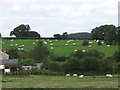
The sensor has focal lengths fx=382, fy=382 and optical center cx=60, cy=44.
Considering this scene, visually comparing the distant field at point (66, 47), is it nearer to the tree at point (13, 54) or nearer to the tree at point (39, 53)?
the tree at point (39, 53)

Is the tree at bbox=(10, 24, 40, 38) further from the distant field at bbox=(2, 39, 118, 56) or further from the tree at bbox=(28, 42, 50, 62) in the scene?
the tree at bbox=(28, 42, 50, 62)

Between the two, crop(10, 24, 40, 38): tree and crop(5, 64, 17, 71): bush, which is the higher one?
crop(10, 24, 40, 38): tree

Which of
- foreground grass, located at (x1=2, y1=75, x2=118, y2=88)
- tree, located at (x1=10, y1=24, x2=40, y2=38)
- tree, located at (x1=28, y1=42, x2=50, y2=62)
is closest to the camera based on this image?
foreground grass, located at (x1=2, y1=75, x2=118, y2=88)

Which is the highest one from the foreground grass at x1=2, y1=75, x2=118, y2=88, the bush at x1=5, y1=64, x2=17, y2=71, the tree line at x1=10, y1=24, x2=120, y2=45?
the tree line at x1=10, y1=24, x2=120, y2=45

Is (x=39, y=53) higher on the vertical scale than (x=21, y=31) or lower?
lower

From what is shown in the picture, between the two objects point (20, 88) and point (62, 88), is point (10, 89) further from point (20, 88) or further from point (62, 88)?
point (62, 88)

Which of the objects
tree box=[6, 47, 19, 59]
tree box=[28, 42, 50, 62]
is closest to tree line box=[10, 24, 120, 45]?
tree box=[28, 42, 50, 62]

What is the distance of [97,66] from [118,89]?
1736 centimetres

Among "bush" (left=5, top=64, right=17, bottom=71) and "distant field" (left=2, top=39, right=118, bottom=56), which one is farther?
"distant field" (left=2, top=39, right=118, bottom=56)

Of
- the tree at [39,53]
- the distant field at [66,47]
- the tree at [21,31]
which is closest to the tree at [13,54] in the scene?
the tree at [39,53]

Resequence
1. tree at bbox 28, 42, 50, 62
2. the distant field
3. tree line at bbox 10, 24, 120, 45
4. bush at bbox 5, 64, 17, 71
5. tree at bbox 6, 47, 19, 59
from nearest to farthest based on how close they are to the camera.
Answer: bush at bbox 5, 64, 17, 71, tree at bbox 28, 42, 50, 62, tree at bbox 6, 47, 19, 59, the distant field, tree line at bbox 10, 24, 120, 45

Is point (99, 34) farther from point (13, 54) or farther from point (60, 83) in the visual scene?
point (60, 83)

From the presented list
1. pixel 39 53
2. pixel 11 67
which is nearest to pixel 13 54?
pixel 39 53

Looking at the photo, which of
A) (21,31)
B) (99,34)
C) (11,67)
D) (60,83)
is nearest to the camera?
(60,83)
